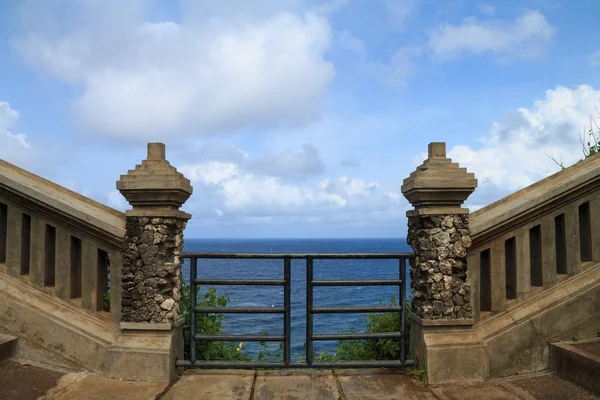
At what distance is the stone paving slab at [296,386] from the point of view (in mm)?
4180

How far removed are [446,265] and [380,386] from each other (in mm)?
1463

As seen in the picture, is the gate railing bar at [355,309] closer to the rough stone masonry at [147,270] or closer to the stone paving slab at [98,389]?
the rough stone masonry at [147,270]

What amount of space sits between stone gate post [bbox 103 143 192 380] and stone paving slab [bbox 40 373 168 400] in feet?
0.47

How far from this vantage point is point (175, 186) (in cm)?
449

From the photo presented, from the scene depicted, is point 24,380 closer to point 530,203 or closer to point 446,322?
point 446,322

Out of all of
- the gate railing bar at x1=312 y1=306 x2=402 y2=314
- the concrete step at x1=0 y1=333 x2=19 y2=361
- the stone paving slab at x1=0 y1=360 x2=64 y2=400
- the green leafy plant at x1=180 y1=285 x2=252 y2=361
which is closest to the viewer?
the stone paving slab at x1=0 y1=360 x2=64 y2=400

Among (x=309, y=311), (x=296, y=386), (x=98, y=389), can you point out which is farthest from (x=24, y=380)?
(x=309, y=311)

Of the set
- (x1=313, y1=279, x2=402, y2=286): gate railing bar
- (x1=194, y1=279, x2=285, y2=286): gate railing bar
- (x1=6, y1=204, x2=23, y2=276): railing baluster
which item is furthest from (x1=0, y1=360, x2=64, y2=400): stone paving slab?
A: (x1=313, y1=279, x2=402, y2=286): gate railing bar

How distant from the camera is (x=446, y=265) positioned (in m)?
4.55

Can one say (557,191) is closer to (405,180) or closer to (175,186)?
(405,180)

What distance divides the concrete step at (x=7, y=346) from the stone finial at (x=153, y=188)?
1860 mm

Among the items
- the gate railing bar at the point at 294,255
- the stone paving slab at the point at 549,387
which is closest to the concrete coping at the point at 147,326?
the gate railing bar at the point at 294,255

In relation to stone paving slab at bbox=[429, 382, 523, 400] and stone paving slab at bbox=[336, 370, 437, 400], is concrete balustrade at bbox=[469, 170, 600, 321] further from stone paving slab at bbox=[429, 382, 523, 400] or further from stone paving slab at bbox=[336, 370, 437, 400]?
stone paving slab at bbox=[336, 370, 437, 400]

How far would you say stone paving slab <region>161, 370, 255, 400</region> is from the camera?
13.6 feet
